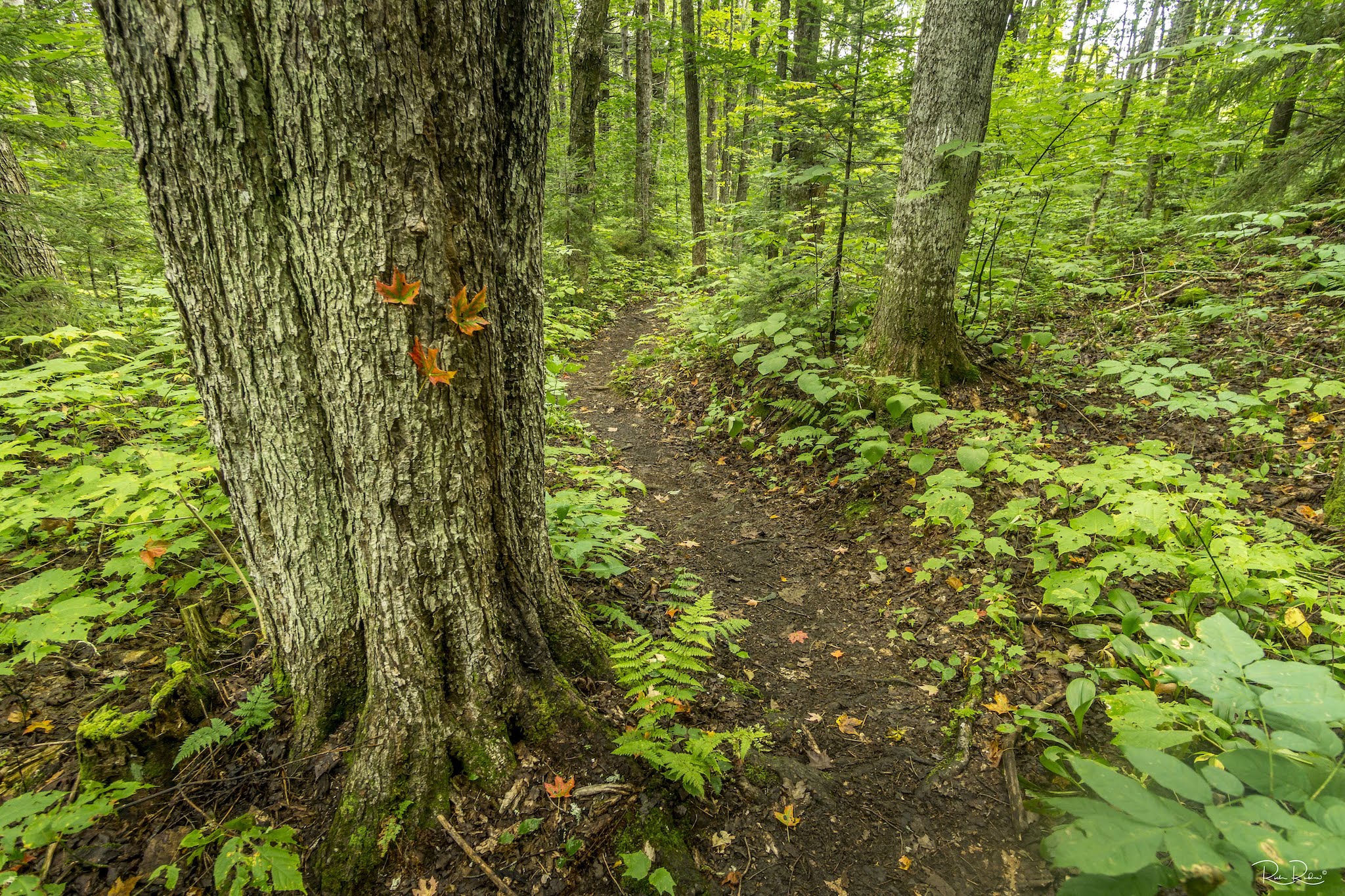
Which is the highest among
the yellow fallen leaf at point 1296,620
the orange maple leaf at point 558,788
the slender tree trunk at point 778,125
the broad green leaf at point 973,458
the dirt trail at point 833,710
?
the slender tree trunk at point 778,125

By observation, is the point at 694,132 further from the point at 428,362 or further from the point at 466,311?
the point at 428,362

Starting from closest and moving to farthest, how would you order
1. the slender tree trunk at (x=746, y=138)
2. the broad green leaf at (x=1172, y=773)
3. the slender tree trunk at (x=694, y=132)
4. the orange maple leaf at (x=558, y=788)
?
the broad green leaf at (x=1172, y=773) → the orange maple leaf at (x=558, y=788) → the slender tree trunk at (x=746, y=138) → the slender tree trunk at (x=694, y=132)

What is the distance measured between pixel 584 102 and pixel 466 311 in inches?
468

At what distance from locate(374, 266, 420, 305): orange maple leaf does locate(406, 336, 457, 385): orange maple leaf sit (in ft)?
0.44

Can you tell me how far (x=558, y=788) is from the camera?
7.29 ft

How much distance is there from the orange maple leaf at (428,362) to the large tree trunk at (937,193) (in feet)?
14.8

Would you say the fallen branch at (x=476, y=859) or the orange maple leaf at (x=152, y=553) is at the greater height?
the orange maple leaf at (x=152, y=553)

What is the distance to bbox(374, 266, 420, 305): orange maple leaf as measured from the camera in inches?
68.6

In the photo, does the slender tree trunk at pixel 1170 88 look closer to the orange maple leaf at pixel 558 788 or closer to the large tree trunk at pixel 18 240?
the orange maple leaf at pixel 558 788

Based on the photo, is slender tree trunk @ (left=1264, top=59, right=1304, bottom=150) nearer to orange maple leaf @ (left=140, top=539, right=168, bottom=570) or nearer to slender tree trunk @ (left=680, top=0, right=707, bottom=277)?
slender tree trunk @ (left=680, top=0, right=707, bottom=277)

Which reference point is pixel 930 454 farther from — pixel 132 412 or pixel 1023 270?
pixel 132 412

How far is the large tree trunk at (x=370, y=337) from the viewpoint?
5.36 feet

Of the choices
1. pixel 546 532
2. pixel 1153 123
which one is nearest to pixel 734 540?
pixel 546 532
